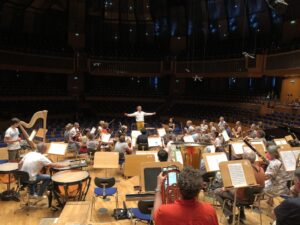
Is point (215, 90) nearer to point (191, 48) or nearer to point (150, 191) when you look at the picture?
point (191, 48)

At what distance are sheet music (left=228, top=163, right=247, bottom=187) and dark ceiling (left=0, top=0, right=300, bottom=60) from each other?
16.1 meters

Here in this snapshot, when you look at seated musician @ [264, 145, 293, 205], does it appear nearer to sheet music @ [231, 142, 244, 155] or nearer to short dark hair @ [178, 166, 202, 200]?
sheet music @ [231, 142, 244, 155]

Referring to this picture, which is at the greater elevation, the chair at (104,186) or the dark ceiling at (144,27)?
the dark ceiling at (144,27)

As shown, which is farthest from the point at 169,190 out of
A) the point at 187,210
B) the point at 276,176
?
the point at 276,176

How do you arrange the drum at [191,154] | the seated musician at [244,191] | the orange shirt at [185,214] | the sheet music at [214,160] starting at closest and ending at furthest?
the orange shirt at [185,214], the seated musician at [244,191], the sheet music at [214,160], the drum at [191,154]

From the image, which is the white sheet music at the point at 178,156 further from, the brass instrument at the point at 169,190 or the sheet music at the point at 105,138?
the sheet music at the point at 105,138

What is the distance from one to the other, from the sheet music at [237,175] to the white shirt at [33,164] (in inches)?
141

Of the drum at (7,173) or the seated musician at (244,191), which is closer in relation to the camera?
the seated musician at (244,191)

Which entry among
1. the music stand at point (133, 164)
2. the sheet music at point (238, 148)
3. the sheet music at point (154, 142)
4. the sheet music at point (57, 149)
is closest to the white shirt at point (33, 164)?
the music stand at point (133, 164)

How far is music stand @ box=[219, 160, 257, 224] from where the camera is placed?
14.7 feet

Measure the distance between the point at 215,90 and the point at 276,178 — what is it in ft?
61.5

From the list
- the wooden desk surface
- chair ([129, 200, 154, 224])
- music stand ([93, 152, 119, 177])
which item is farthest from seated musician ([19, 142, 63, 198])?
chair ([129, 200, 154, 224])

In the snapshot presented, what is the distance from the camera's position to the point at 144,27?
2488 cm

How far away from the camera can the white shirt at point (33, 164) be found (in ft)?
19.1
